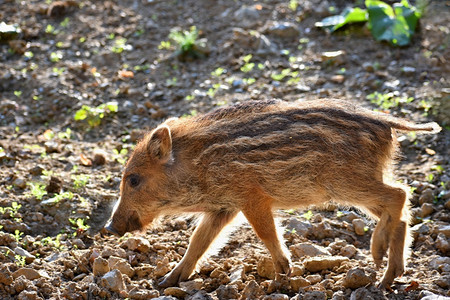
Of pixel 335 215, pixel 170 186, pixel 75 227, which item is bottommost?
pixel 335 215

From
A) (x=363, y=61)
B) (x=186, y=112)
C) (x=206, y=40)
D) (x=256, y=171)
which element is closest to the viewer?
(x=256, y=171)

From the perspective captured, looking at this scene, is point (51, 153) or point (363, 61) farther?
point (363, 61)

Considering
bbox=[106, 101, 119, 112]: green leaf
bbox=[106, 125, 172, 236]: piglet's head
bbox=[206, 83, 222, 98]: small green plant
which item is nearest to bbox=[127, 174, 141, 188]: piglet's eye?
bbox=[106, 125, 172, 236]: piglet's head

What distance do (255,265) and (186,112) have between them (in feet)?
9.04

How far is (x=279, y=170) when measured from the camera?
178 inches

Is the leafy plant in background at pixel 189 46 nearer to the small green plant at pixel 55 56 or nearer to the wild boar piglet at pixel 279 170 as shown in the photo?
the small green plant at pixel 55 56

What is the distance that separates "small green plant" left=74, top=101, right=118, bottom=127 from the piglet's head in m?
2.29

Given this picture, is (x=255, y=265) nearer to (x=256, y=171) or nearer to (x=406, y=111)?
(x=256, y=171)

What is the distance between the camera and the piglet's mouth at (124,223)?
4895 mm

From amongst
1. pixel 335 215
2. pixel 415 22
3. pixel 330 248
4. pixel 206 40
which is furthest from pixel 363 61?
pixel 330 248

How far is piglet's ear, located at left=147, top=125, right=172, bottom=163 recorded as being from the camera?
482cm

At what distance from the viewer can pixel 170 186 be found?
4.91 meters

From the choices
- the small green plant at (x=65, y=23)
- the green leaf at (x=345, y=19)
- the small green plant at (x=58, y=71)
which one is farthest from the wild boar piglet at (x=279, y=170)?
the small green plant at (x=65, y=23)

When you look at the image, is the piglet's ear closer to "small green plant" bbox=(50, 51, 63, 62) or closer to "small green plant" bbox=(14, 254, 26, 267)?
"small green plant" bbox=(14, 254, 26, 267)
